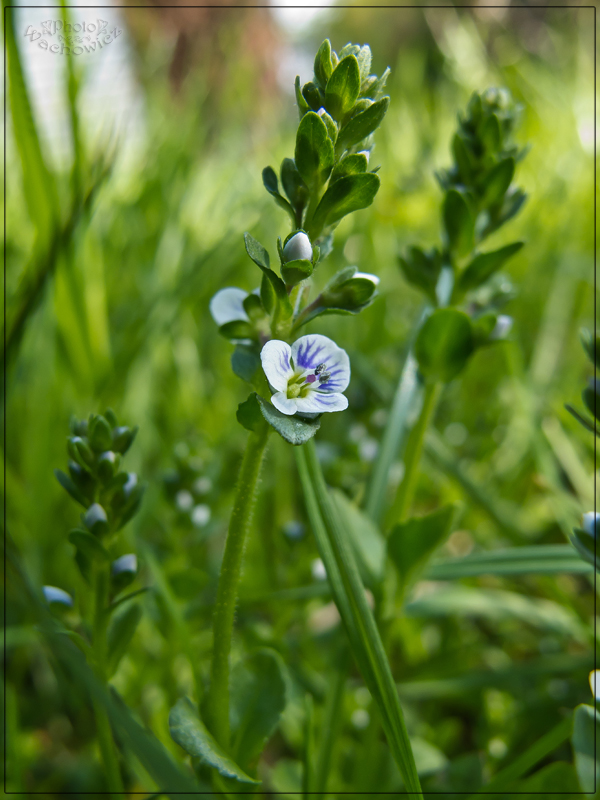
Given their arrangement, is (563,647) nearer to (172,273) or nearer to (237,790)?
(237,790)

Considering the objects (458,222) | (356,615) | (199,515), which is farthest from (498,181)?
(199,515)

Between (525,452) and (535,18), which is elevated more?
(535,18)

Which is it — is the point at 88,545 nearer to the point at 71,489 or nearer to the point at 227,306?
the point at 71,489

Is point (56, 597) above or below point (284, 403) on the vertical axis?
below

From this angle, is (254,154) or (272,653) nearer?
(272,653)

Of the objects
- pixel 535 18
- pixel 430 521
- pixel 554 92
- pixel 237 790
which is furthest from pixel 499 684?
pixel 535 18

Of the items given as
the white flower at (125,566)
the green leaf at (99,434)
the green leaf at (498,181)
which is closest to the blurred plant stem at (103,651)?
the white flower at (125,566)
